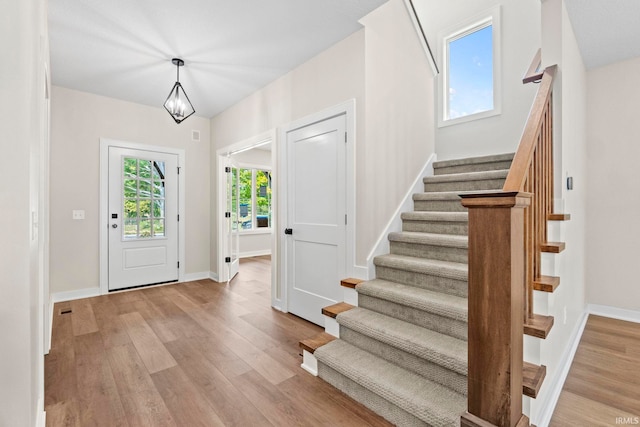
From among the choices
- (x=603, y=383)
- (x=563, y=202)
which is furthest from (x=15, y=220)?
(x=603, y=383)

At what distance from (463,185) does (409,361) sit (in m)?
1.91

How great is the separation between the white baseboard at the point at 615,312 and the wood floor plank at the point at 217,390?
3.71m

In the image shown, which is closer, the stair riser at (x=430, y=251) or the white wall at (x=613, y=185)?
the stair riser at (x=430, y=251)

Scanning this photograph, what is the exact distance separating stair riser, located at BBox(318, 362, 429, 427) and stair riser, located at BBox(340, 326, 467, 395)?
259 mm

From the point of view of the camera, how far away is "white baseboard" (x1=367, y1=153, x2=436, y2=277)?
2630 mm

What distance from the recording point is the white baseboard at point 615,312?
3.08 meters

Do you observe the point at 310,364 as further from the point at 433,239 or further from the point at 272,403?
the point at 433,239

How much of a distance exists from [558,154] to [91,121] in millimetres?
5175

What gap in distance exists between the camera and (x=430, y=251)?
252cm

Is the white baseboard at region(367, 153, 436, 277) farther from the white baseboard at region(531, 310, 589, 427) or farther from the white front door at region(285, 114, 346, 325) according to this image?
the white baseboard at region(531, 310, 589, 427)

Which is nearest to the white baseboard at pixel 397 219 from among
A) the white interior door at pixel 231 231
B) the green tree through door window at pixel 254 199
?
the white interior door at pixel 231 231

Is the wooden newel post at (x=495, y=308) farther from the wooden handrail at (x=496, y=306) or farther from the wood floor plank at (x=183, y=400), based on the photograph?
the wood floor plank at (x=183, y=400)

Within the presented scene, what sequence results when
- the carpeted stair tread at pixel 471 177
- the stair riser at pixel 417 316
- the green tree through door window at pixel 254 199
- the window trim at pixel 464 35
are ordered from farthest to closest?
the green tree through door window at pixel 254 199 → the window trim at pixel 464 35 → the carpeted stair tread at pixel 471 177 → the stair riser at pixel 417 316

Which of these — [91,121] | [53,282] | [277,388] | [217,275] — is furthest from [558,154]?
[53,282]
